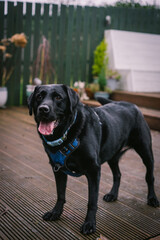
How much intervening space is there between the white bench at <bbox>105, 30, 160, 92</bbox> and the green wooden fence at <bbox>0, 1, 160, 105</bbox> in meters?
0.51

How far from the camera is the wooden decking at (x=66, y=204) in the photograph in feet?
6.61

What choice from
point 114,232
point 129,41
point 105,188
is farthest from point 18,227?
point 129,41

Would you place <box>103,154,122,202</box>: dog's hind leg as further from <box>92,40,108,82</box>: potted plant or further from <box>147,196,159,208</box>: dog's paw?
<box>92,40,108,82</box>: potted plant

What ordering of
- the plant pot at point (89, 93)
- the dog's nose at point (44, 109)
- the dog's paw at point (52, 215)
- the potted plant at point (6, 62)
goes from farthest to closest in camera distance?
1. the plant pot at point (89, 93)
2. the potted plant at point (6, 62)
3. the dog's paw at point (52, 215)
4. the dog's nose at point (44, 109)

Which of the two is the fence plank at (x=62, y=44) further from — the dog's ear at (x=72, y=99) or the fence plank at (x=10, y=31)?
the dog's ear at (x=72, y=99)

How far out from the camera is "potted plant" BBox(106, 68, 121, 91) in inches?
307

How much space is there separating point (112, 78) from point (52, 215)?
19.6ft

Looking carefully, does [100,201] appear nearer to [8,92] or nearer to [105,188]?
[105,188]

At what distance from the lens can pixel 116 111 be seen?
2498 millimetres

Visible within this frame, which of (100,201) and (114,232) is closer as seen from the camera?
(114,232)

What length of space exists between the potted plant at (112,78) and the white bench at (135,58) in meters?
0.14

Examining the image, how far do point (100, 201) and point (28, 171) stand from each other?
985 mm

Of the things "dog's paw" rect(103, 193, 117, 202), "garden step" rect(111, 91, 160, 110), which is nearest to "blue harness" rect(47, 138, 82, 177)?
"dog's paw" rect(103, 193, 117, 202)

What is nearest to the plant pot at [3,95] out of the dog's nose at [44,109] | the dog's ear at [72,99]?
the dog's ear at [72,99]
